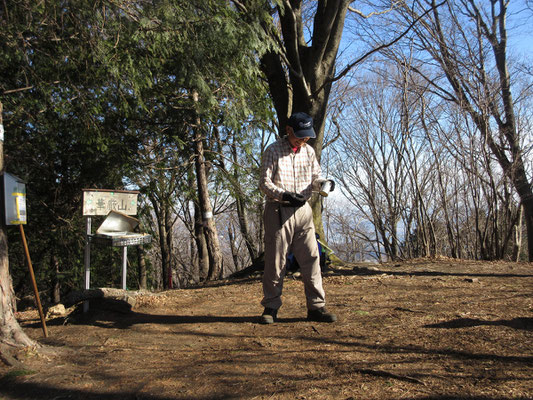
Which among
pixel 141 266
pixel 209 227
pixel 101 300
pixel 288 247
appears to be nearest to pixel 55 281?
pixel 141 266

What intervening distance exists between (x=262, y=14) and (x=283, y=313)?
4815mm

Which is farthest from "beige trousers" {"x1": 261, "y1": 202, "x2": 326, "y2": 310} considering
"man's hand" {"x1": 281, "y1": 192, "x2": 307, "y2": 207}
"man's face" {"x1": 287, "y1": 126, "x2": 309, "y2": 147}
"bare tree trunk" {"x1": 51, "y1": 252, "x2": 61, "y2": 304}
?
"bare tree trunk" {"x1": 51, "y1": 252, "x2": 61, "y2": 304}

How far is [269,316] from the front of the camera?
156 inches

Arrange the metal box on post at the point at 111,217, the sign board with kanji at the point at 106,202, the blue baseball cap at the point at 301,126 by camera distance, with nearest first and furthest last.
Answer: the blue baseball cap at the point at 301,126 → the metal box on post at the point at 111,217 → the sign board with kanji at the point at 106,202

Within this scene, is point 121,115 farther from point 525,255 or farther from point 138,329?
point 525,255

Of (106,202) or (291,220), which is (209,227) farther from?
(291,220)

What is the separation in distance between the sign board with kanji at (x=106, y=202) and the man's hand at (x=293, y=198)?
2.30 m

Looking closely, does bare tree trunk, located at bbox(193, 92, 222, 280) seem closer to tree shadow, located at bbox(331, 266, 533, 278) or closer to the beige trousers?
tree shadow, located at bbox(331, 266, 533, 278)

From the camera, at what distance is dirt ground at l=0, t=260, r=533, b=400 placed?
2521 mm

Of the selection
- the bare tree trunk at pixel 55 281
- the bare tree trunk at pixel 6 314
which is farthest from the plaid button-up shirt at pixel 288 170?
the bare tree trunk at pixel 55 281

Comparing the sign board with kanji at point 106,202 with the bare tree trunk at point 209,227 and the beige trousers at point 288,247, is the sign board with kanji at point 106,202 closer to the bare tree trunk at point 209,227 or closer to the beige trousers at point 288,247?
the beige trousers at point 288,247

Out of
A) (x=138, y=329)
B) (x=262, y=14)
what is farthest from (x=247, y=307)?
(x=262, y=14)

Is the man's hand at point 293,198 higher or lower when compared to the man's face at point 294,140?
lower

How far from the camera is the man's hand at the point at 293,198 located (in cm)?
368
